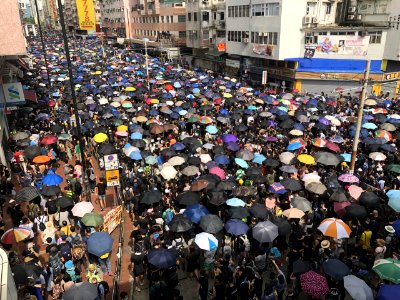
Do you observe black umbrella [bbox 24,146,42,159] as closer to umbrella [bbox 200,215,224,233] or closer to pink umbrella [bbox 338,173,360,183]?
umbrella [bbox 200,215,224,233]

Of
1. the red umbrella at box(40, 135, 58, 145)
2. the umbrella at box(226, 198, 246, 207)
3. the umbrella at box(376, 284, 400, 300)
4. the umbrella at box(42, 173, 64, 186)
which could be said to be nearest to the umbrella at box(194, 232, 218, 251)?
the umbrella at box(226, 198, 246, 207)

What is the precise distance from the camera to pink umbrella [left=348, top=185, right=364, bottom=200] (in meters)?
12.9

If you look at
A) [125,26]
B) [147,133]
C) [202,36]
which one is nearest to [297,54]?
[202,36]

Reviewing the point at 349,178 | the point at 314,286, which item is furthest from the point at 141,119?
the point at 314,286

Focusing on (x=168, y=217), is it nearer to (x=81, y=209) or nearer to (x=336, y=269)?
(x=81, y=209)

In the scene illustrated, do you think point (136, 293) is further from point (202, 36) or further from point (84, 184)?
point (202, 36)

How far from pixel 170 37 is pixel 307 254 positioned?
5913 cm

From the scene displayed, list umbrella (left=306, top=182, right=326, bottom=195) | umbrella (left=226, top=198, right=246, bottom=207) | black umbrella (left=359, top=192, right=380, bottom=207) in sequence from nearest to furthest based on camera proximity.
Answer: umbrella (left=226, top=198, right=246, bottom=207), black umbrella (left=359, top=192, right=380, bottom=207), umbrella (left=306, top=182, right=326, bottom=195)

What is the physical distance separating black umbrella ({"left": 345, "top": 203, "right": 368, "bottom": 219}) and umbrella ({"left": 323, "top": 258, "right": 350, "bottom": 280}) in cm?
297

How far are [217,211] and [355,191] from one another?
5.07 meters

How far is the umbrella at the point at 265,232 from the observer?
33.5ft

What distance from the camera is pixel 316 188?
13.3 metres

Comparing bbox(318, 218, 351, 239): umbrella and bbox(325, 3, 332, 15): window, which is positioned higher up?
bbox(325, 3, 332, 15): window

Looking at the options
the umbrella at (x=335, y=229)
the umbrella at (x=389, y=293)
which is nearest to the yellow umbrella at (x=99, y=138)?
the umbrella at (x=335, y=229)
